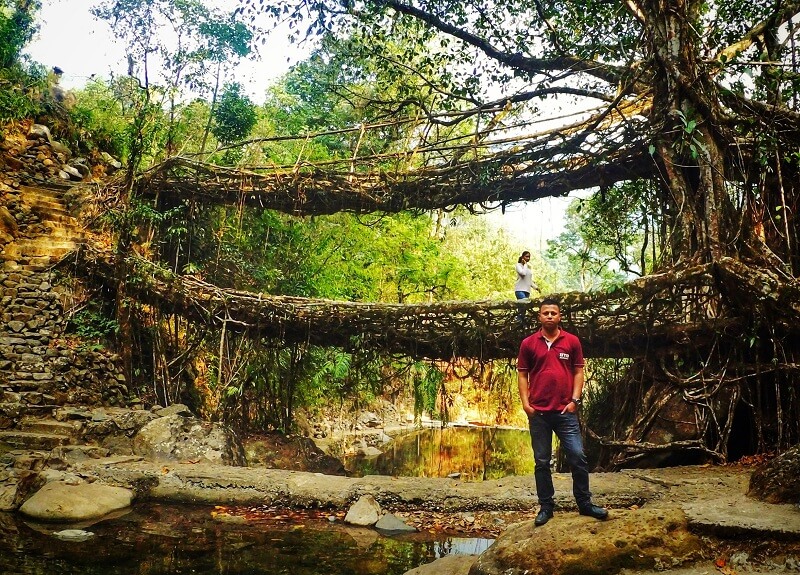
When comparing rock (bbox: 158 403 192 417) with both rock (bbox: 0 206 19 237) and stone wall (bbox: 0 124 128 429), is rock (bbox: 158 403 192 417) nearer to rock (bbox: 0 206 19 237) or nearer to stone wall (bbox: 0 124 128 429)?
stone wall (bbox: 0 124 128 429)

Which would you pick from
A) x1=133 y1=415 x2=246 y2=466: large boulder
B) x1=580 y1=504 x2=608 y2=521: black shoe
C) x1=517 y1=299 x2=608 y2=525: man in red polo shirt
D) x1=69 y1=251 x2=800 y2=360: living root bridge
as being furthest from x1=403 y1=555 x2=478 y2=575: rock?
x1=133 y1=415 x2=246 y2=466: large boulder

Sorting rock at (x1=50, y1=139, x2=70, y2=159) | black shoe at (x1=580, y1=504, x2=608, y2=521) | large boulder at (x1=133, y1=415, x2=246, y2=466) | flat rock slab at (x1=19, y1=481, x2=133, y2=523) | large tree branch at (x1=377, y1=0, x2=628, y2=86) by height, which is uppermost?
large tree branch at (x1=377, y1=0, x2=628, y2=86)

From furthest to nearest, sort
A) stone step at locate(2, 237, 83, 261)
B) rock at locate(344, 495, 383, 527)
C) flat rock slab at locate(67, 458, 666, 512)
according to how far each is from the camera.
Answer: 1. stone step at locate(2, 237, 83, 261)
2. flat rock slab at locate(67, 458, 666, 512)
3. rock at locate(344, 495, 383, 527)

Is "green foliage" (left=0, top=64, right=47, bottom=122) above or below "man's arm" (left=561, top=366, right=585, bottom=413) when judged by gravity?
above

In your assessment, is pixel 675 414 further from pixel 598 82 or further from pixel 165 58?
pixel 165 58

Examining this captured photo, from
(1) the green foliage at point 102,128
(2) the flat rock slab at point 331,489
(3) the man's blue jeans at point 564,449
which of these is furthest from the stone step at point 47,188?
(3) the man's blue jeans at point 564,449

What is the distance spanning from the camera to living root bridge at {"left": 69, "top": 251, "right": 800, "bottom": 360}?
7289mm

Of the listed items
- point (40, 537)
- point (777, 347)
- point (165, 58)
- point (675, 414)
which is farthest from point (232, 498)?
point (165, 58)

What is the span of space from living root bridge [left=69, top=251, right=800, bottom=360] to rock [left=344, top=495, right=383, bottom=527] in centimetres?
311

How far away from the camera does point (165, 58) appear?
54.1 feet

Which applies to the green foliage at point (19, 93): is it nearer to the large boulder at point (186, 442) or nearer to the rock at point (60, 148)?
the rock at point (60, 148)

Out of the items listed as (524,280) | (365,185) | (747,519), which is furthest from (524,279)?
(747,519)

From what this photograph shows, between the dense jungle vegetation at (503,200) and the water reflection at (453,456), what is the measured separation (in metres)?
1.47

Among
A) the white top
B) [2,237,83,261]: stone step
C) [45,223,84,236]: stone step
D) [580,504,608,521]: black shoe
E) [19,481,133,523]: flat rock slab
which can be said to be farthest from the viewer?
[45,223,84,236]: stone step
